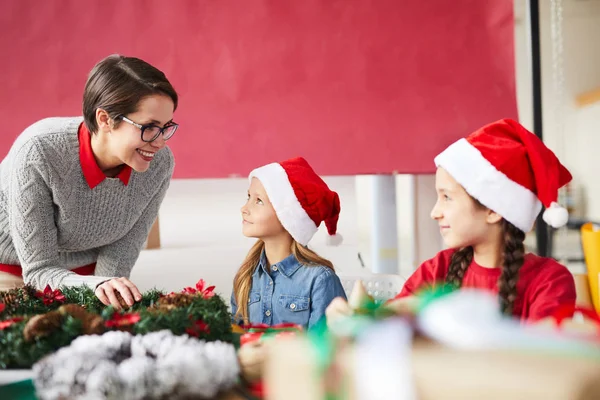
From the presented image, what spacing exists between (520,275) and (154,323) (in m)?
0.78

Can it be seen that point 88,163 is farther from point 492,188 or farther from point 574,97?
point 574,97

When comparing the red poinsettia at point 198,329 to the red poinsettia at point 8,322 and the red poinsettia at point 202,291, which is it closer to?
the red poinsettia at point 202,291

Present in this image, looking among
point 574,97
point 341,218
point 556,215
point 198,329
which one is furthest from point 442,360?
point 574,97

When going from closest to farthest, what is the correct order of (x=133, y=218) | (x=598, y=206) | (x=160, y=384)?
(x=160, y=384), (x=133, y=218), (x=598, y=206)

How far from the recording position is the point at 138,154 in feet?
5.16

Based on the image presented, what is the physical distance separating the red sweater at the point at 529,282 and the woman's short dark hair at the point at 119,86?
31.2 inches

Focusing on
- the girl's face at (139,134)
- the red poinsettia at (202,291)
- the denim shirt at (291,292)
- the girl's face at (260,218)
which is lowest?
the denim shirt at (291,292)

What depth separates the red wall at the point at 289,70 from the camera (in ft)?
7.37

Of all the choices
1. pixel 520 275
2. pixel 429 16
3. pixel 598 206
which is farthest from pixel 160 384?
pixel 598 206

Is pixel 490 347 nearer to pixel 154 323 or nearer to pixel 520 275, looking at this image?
pixel 154 323

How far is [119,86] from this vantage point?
1.52 meters

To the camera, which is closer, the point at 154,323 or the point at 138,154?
the point at 154,323

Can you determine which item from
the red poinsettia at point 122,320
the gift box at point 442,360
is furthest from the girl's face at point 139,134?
the gift box at point 442,360

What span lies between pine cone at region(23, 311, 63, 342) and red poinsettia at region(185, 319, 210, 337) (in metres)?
0.18
